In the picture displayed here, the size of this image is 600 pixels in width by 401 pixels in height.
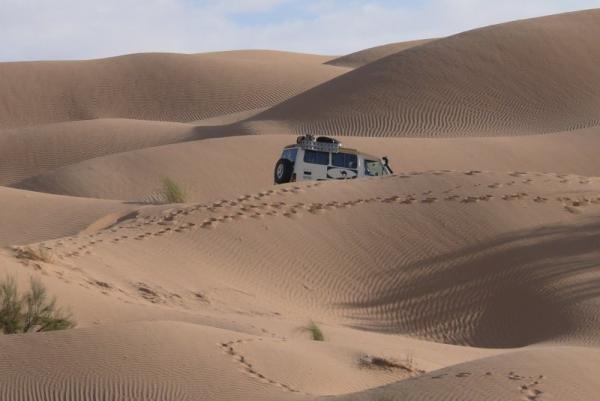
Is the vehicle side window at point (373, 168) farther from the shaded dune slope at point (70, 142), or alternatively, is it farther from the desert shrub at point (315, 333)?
the shaded dune slope at point (70, 142)

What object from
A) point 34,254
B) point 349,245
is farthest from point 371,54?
point 34,254

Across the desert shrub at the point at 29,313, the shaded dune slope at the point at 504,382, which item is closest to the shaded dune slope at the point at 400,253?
the desert shrub at the point at 29,313

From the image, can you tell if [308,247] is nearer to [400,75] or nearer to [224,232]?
[224,232]

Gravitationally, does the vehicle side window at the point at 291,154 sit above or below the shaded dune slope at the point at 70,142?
above

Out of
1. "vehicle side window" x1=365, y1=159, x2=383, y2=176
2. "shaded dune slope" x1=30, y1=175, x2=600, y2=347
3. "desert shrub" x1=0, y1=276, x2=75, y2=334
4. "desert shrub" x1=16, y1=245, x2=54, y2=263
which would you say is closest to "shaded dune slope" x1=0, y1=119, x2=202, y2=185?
"vehicle side window" x1=365, y1=159, x2=383, y2=176

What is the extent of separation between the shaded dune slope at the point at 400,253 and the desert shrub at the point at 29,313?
12.5 feet

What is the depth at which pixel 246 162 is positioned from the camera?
4347cm

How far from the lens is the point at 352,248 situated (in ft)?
82.8

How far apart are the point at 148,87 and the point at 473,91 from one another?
3061cm

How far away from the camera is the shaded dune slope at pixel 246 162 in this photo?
136 ft

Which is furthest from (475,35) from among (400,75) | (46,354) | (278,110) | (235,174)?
(46,354)

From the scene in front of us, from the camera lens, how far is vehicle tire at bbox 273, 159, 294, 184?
30.7m

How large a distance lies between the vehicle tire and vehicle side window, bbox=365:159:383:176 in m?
1.64

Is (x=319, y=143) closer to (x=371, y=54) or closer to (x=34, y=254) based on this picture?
(x=34, y=254)
